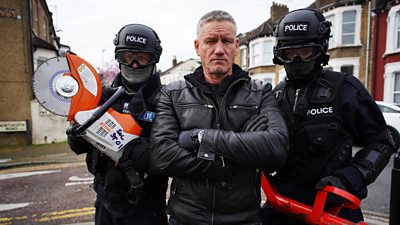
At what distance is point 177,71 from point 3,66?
3090 centimetres

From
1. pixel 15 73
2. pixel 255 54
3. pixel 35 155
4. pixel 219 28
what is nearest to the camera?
pixel 219 28

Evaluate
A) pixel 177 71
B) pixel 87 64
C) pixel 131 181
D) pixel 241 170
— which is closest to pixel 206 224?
pixel 241 170

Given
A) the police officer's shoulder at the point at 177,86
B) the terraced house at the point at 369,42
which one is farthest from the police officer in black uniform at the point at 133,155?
the terraced house at the point at 369,42

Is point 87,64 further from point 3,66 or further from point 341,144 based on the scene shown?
point 3,66

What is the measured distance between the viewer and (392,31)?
12.3m

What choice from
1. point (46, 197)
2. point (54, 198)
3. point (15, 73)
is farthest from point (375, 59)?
point (15, 73)

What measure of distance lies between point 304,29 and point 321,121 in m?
0.65

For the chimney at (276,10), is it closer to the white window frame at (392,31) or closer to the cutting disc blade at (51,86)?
the white window frame at (392,31)

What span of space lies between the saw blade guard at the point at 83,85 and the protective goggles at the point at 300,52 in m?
1.31

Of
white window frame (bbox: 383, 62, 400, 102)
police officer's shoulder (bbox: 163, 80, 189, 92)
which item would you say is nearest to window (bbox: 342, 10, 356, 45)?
white window frame (bbox: 383, 62, 400, 102)

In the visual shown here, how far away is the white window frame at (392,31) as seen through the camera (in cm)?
1205

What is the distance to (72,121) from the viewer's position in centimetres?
171

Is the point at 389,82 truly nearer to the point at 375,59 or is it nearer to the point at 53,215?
the point at 375,59

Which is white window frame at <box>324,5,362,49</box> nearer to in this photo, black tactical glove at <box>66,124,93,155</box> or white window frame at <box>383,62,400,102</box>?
white window frame at <box>383,62,400,102</box>
